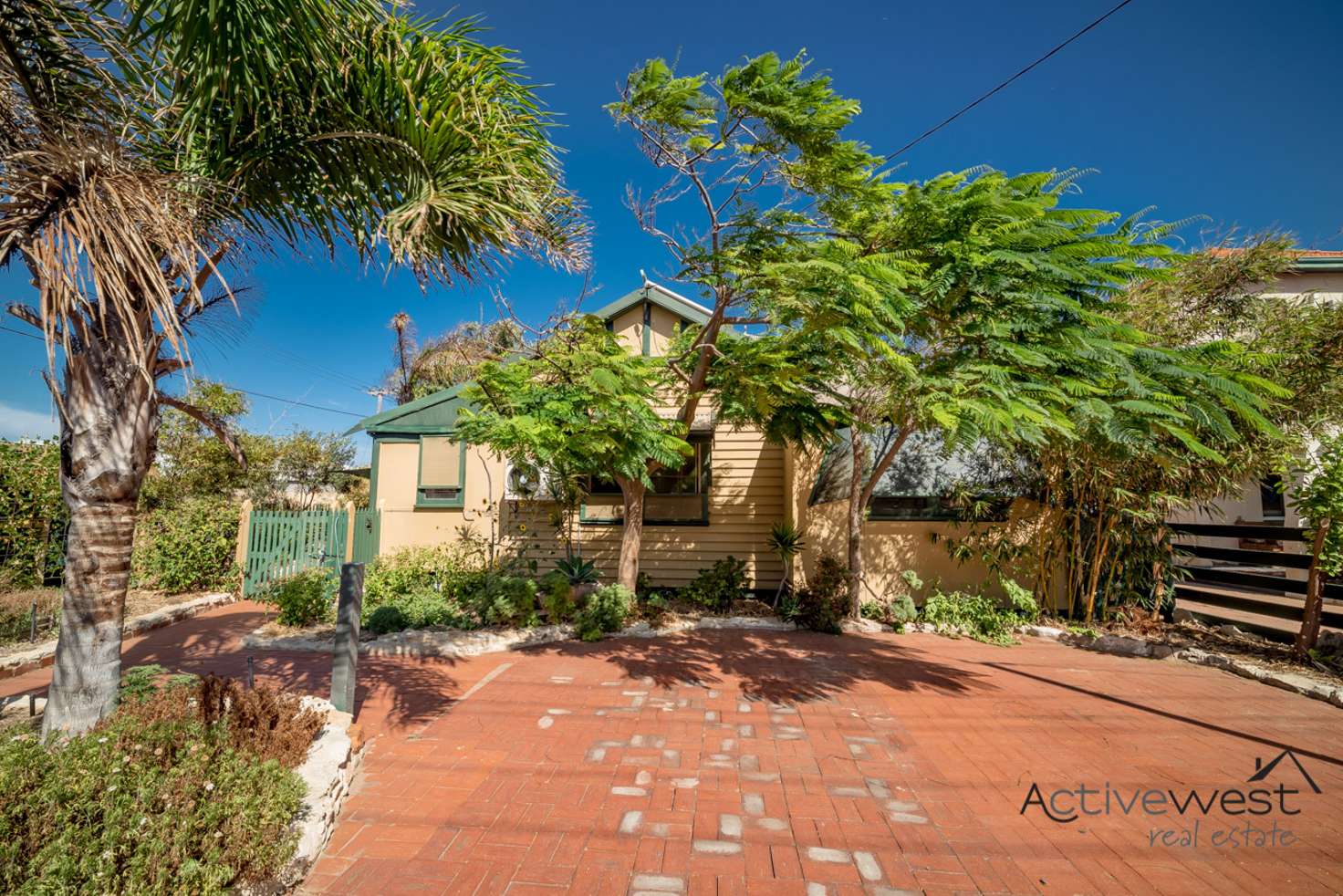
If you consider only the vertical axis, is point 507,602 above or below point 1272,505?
below

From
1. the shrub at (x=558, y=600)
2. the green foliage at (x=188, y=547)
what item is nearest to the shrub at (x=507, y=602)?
the shrub at (x=558, y=600)

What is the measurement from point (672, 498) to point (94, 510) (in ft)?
27.8

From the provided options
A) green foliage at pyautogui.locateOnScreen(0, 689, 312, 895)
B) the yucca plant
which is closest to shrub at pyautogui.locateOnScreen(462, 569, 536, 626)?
the yucca plant

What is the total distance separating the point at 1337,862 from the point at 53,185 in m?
7.53

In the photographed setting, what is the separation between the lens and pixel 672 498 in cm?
1097

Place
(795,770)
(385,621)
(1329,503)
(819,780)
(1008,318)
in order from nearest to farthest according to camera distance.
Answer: (819,780)
(795,770)
(1008,318)
(1329,503)
(385,621)

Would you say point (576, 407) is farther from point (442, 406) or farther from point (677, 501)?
point (442, 406)

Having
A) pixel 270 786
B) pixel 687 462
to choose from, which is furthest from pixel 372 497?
pixel 270 786

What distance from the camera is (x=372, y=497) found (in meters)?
11.7

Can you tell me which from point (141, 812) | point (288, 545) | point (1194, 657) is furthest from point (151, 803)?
point (1194, 657)

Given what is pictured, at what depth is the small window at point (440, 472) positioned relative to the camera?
11.5 metres

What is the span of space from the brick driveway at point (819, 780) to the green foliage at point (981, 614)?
1.56 m

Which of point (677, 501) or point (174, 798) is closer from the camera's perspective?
point (174, 798)

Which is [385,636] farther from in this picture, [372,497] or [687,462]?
[687,462]
